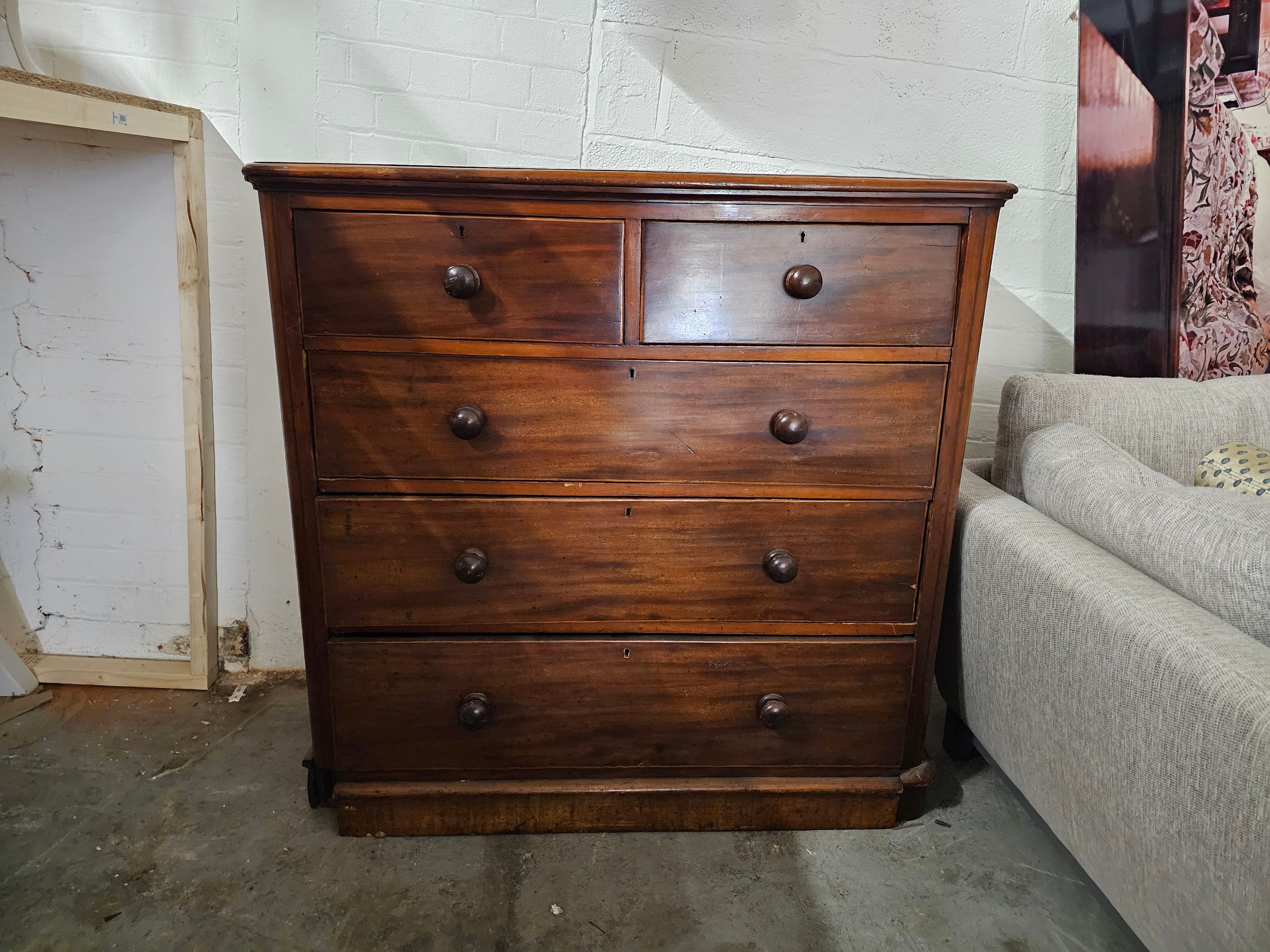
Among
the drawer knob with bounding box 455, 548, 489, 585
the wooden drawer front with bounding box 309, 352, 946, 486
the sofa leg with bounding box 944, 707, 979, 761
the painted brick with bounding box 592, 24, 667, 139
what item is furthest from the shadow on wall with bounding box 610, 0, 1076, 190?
the sofa leg with bounding box 944, 707, 979, 761

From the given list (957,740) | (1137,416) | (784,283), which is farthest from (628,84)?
(957,740)

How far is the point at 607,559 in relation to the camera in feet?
4.45

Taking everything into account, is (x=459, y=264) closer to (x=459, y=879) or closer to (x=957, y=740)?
(x=459, y=879)

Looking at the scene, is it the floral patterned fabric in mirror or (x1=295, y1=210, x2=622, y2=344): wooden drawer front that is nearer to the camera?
(x1=295, y1=210, x2=622, y2=344): wooden drawer front

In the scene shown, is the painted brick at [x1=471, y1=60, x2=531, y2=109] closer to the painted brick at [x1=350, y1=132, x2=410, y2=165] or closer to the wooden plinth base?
the painted brick at [x1=350, y1=132, x2=410, y2=165]

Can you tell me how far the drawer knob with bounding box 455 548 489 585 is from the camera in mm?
1315

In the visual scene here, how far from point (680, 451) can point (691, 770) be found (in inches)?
25.4

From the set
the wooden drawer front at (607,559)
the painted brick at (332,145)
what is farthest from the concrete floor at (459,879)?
the painted brick at (332,145)

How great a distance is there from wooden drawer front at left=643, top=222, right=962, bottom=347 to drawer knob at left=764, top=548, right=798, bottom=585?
375mm

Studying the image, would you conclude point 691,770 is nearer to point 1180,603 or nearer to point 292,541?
point 1180,603

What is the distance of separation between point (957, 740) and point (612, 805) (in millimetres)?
816

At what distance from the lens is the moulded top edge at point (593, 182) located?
116 cm

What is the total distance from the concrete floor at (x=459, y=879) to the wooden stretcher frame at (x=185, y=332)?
26cm

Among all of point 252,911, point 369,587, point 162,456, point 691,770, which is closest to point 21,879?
point 252,911
